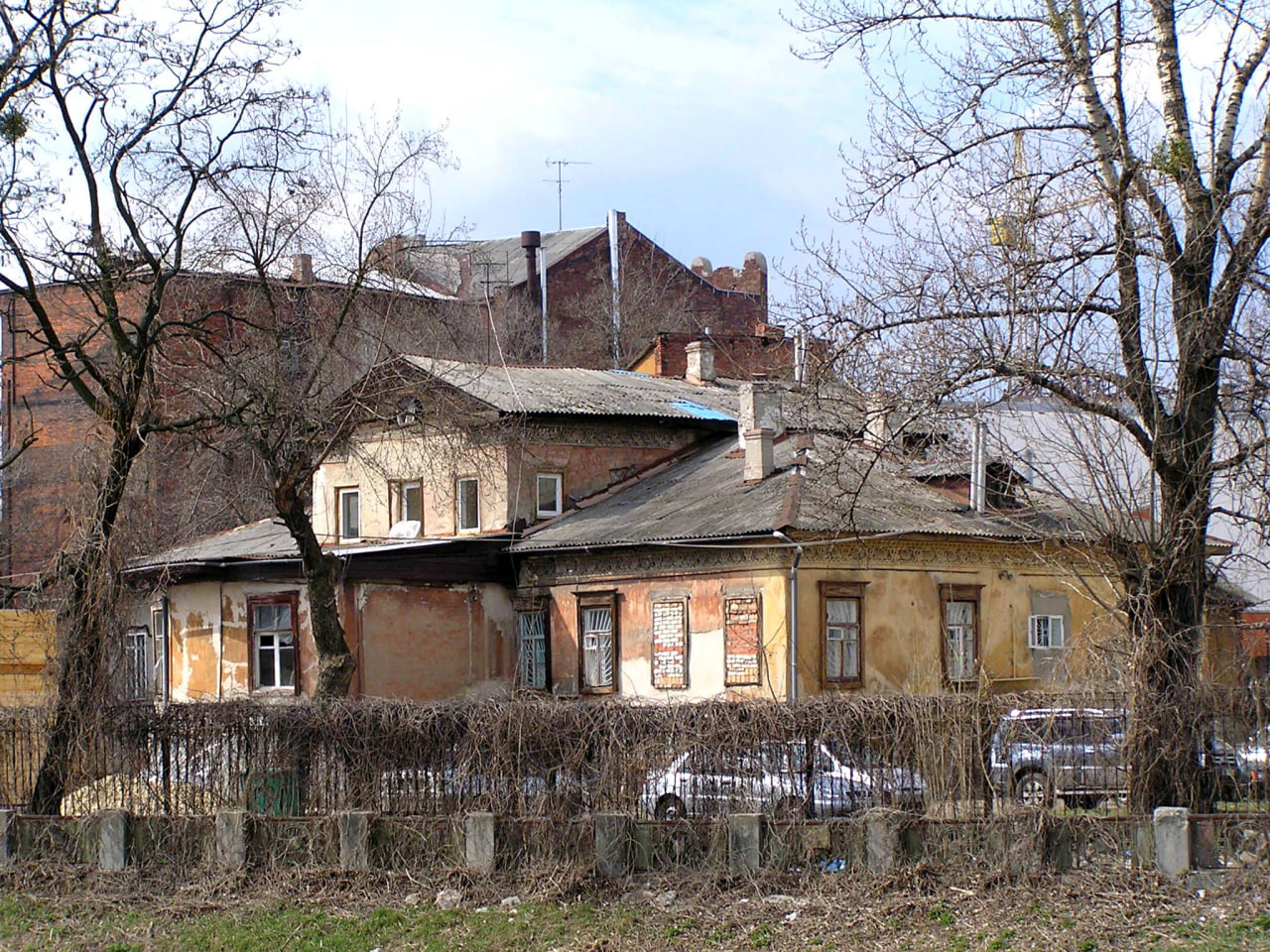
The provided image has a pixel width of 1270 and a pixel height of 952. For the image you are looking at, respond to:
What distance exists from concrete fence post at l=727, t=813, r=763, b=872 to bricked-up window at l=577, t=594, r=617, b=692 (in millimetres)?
13373

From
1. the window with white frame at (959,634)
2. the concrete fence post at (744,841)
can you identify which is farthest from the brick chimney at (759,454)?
the concrete fence post at (744,841)

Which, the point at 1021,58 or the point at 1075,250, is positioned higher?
the point at 1021,58

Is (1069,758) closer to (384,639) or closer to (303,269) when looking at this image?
(303,269)

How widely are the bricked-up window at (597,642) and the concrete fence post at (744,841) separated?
13.4 metres

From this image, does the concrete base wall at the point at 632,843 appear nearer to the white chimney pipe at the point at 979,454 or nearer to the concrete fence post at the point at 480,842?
the concrete fence post at the point at 480,842

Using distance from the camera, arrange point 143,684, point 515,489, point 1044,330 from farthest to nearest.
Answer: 1. point 515,489
2. point 143,684
3. point 1044,330

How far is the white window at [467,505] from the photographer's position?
29078 millimetres

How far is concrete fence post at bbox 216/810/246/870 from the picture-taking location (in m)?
13.3

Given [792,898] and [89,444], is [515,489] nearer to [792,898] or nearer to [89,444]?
[89,444]

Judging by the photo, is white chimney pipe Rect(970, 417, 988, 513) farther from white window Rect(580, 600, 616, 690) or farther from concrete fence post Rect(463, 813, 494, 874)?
white window Rect(580, 600, 616, 690)

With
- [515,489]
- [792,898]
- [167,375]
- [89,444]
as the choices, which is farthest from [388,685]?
[792,898]

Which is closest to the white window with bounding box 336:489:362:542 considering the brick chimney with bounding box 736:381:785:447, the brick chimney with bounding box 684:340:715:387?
the brick chimney with bounding box 684:340:715:387

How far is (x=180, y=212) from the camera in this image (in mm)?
17500

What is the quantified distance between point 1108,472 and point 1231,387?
1.70 metres
